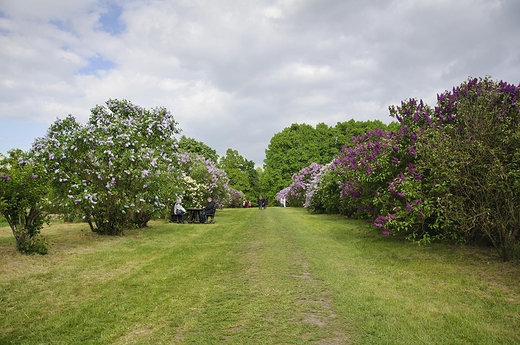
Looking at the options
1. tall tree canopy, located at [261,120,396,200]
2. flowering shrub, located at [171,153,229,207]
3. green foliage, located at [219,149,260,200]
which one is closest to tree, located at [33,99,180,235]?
flowering shrub, located at [171,153,229,207]

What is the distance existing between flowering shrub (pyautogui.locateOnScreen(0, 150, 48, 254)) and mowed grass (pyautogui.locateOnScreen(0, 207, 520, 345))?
38 cm

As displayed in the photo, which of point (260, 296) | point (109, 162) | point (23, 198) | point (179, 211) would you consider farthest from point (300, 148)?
point (260, 296)

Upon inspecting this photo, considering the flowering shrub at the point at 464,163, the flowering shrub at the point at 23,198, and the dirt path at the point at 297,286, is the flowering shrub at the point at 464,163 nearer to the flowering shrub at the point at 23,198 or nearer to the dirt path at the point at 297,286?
the dirt path at the point at 297,286

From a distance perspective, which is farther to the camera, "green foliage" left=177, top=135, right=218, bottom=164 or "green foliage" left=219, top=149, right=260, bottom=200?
"green foliage" left=219, top=149, right=260, bottom=200

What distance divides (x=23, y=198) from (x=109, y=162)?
3.18 meters

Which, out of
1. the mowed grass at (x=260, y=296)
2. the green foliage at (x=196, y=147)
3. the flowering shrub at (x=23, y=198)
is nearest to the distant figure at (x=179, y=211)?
the mowed grass at (x=260, y=296)

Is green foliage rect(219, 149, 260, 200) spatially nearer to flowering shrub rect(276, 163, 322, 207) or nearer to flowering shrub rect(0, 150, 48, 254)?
flowering shrub rect(276, 163, 322, 207)

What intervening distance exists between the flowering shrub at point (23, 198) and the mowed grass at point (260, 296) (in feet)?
1.25

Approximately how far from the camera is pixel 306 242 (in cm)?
1107

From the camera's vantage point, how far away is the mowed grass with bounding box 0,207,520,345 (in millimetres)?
4109

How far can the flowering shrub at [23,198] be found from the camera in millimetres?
8219

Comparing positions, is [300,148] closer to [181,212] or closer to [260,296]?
[181,212]

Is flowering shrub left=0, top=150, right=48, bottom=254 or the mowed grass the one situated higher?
flowering shrub left=0, top=150, right=48, bottom=254

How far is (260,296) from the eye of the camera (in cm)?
551
